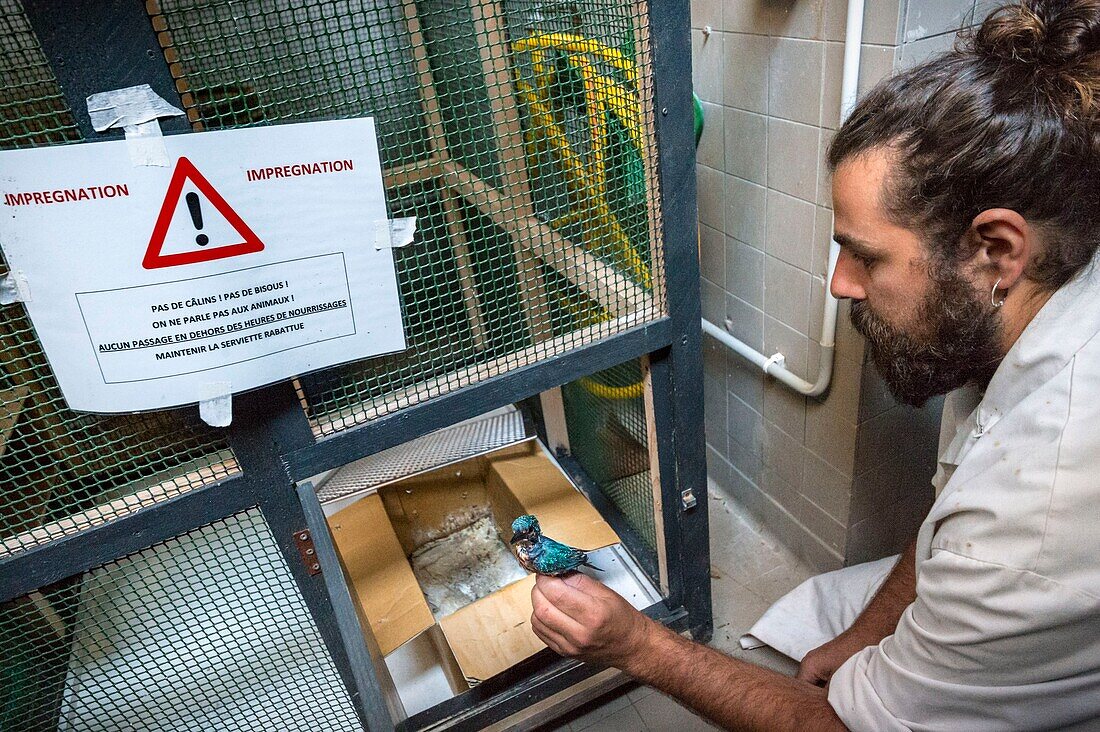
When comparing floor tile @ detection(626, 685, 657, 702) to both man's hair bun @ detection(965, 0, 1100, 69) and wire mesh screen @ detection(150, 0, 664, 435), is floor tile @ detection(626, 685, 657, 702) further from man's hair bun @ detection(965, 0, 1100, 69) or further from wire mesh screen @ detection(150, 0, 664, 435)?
man's hair bun @ detection(965, 0, 1100, 69)

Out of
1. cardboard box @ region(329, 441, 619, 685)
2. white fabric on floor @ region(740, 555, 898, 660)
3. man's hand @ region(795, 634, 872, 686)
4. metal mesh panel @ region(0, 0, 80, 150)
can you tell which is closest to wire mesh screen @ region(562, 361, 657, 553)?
cardboard box @ region(329, 441, 619, 685)

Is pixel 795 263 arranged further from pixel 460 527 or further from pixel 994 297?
pixel 460 527

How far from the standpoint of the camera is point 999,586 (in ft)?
2.54

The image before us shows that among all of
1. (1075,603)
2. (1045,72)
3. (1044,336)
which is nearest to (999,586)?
(1075,603)

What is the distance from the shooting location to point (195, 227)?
0.76 m

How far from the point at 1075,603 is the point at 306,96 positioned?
101 centimetres

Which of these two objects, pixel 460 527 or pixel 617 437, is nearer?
pixel 617 437

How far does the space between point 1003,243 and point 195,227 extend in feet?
3.12

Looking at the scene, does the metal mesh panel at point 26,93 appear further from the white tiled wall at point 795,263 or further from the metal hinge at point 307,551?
the white tiled wall at point 795,263

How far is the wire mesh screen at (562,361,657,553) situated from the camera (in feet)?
5.32

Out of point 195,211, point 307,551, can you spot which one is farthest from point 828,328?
point 195,211

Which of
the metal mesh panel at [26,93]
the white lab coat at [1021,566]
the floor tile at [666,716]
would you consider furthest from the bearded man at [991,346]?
the metal mesh panel at [26,93]

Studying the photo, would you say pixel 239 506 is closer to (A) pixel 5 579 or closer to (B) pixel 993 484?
(A) pixel 5 579

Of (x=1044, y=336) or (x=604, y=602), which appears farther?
(x=604, y=602)
